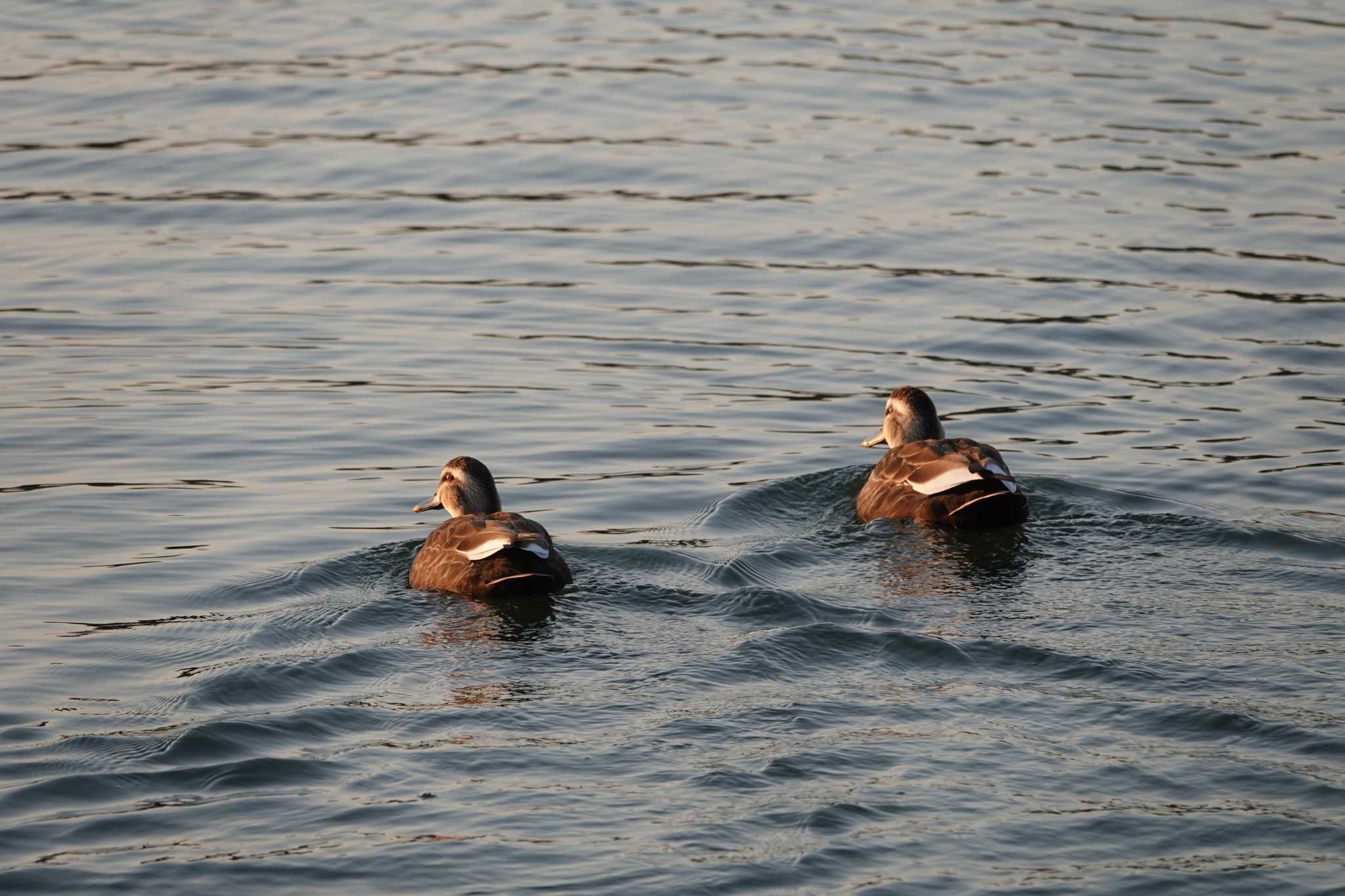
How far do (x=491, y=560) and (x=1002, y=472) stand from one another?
132 inches

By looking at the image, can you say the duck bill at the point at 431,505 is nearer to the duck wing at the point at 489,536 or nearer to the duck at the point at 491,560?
the duck at the point at 491,560

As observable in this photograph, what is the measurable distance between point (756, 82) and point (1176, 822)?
60.8 feet

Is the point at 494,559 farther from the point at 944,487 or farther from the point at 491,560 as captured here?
the point at 944,487

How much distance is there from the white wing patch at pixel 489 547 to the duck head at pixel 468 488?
909 mm

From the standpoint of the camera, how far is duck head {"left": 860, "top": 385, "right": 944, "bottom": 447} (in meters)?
13.4

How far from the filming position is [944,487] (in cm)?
1209

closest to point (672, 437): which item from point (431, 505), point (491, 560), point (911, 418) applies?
point (911, 418)

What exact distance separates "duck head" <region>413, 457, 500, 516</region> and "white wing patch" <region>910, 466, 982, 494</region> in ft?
8.92

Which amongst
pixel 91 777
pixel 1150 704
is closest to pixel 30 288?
pixel 91 777

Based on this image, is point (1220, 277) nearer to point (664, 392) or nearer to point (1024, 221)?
point (1024, 221)

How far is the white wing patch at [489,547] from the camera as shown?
10.7 metres

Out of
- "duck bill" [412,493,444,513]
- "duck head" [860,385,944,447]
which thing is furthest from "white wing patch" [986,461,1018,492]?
"duck bill" [412,493,444,513]

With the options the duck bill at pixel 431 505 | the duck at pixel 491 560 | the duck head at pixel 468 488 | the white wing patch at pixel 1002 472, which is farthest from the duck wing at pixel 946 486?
the duck bill at pixel 431 505

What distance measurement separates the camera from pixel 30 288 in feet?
58.5
